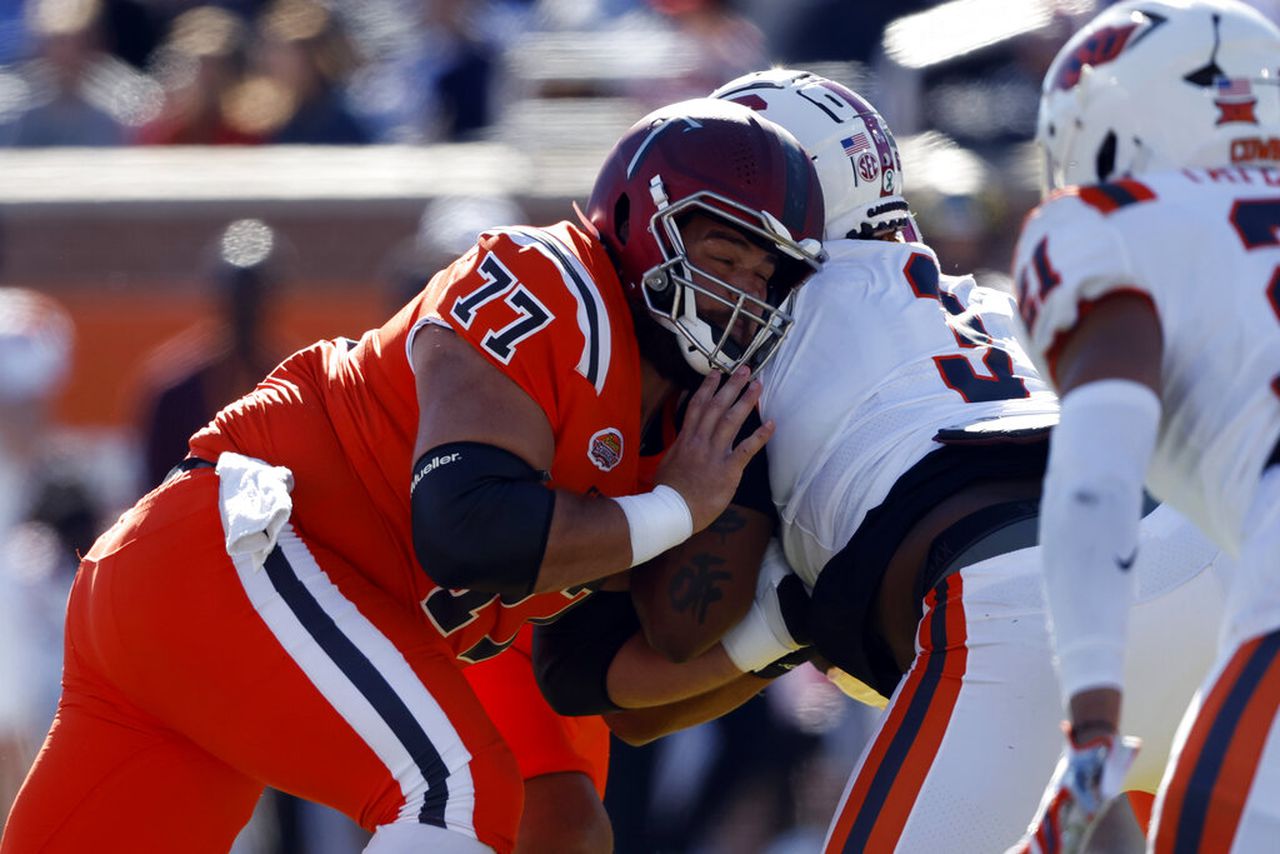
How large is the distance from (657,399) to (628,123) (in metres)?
4.64

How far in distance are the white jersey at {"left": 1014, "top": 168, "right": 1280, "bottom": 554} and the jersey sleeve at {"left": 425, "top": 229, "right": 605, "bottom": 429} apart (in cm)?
98

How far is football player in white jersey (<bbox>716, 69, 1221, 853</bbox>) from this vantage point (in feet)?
10.4

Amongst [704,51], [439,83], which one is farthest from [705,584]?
[439,83]

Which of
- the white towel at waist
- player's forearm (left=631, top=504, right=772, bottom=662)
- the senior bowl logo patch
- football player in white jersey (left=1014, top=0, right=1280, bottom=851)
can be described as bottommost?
player's forearm (left=631, top=504, right=772, bottom=662)

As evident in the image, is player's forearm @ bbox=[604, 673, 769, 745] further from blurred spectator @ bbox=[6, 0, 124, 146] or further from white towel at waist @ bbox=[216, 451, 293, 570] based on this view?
blurred spectator @ bbox=[6, 0, 124, 146]

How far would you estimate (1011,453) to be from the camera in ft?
11.3

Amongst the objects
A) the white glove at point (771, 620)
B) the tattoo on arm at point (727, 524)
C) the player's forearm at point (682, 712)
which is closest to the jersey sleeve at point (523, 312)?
the tattoo on arm at point (727, 524)

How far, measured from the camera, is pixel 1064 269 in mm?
2525

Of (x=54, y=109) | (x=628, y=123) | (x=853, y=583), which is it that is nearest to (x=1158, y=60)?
(x=853, y=583)

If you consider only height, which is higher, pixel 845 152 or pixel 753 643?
pixel 845 152

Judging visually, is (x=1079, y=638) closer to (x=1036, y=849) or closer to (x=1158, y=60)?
(x=1036, y=849)

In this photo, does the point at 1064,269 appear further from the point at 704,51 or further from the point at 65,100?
the point at 65,100

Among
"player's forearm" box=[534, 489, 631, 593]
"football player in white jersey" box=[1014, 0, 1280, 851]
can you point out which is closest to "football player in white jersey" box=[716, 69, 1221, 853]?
"player's forearm" box=[534, 489, 631, 593]

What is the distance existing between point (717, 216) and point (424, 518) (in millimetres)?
780
